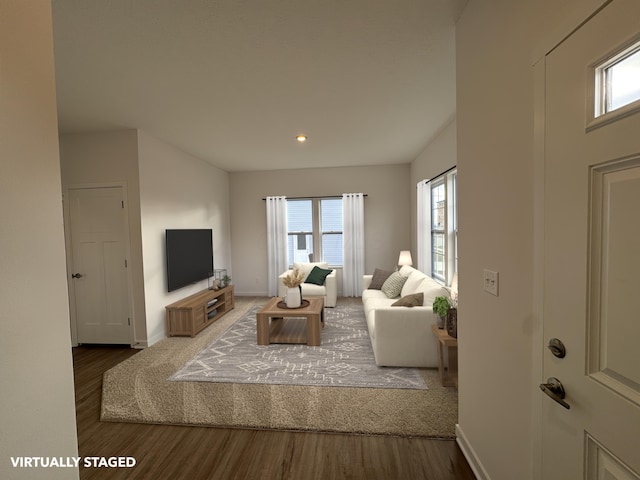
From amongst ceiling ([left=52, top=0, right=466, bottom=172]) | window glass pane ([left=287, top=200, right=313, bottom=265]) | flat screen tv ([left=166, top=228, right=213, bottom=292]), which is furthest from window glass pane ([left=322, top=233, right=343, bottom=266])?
ceiling ([left=52, top=0, right=466, bottom=172])

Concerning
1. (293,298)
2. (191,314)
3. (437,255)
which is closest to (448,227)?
(437,255)

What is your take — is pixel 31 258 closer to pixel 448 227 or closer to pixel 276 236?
pixel 448 227

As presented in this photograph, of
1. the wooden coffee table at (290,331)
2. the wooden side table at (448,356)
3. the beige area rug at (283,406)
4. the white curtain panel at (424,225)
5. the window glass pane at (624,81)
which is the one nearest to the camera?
the window glass pane at (624,81)

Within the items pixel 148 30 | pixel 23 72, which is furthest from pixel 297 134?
pixel 23 72

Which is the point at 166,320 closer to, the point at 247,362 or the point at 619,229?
the point at 247,362

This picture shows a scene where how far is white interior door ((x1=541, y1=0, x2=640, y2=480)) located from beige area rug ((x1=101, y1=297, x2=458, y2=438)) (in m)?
1.18

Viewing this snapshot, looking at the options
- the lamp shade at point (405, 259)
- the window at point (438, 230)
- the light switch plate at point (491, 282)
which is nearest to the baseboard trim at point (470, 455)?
the light switch plate at point (491, 282)

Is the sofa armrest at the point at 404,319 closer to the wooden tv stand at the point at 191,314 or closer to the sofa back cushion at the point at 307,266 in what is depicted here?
the wooden tv stand at the point at 191,314

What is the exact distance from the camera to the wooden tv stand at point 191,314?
376 cm

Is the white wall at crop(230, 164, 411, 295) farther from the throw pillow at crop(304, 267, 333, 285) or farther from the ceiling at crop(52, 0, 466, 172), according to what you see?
the ceiling at crop(52, 0, 466, 172)

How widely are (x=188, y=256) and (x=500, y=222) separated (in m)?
4.11

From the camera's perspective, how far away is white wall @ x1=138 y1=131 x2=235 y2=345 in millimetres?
3484

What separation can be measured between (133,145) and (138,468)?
128 inches

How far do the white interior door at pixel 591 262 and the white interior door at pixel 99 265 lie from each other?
4060 millimetres
